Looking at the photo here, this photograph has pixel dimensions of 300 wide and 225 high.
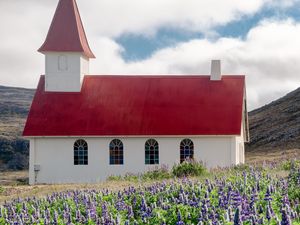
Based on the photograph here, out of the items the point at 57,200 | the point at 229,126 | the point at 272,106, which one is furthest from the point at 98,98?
the point at 272,106

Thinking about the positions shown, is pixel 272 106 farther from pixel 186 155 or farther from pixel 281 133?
pixel 186 155

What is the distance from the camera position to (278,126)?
212ft

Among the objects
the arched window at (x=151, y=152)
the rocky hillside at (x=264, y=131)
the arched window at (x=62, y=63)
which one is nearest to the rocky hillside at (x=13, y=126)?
the rocky hillside at (x=264, y=131)

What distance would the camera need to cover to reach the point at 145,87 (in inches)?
1564

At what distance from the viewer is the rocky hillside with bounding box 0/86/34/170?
80188 millimetres

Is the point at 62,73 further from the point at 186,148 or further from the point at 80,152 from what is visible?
the point at 186,148

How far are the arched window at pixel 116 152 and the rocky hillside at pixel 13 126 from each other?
4065 centimetres

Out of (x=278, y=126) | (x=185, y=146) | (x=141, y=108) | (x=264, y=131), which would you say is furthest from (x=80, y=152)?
(x=278, y=126)

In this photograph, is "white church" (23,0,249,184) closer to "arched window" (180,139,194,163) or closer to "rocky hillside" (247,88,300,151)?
"arched window" (180,139,194,163)

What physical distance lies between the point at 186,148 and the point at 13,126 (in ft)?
250

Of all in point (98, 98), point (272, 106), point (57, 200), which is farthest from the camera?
point (272, 106)

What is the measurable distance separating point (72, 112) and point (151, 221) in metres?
28.6

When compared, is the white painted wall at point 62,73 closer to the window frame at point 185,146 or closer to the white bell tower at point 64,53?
the white bell tower at point 64,53

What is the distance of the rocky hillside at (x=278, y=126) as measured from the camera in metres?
57.6
